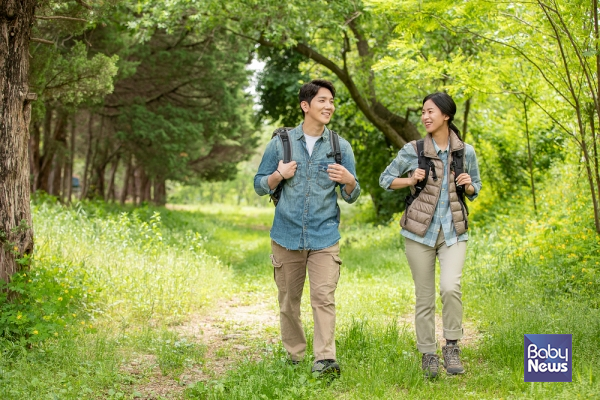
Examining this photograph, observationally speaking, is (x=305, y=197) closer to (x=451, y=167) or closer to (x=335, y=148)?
(x=335, y=148)

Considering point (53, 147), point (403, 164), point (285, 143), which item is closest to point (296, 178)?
point (285, 143)

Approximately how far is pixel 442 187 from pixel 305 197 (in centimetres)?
111

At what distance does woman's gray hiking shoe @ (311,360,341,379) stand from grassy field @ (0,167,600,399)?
0.07 metres

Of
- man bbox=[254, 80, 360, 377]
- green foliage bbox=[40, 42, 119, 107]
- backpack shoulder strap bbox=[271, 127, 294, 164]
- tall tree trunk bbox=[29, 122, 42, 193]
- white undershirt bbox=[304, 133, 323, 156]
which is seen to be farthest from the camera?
tall tree trunk bbox=[29, 122, 42, 193]

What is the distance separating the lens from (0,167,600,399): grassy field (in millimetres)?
4730

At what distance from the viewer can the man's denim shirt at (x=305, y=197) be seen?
16.6ft

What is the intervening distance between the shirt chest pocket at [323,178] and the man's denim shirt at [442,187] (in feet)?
1.41

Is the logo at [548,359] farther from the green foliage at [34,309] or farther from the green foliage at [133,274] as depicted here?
the green foliage at [133,274]

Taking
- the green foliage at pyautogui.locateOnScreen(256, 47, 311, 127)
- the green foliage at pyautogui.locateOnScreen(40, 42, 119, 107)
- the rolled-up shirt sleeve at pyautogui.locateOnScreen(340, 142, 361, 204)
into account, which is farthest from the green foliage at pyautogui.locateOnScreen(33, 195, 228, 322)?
the green foliage at pyautogui.locateOnScreen(256, 47, 311, 127)

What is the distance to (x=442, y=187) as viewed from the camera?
5.18 m

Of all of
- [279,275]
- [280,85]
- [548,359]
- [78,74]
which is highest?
[280,85]

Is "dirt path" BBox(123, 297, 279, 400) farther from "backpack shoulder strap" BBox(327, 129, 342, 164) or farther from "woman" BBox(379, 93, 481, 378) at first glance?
"backpack shoulder strap" BBox(327, 129, 342, 164)

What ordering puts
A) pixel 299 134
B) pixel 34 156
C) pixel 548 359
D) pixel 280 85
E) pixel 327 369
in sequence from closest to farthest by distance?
1. pixel 548 359
2. pixel 327 369
3. pixel 299 134
4. pixel 34 156
5. pixel 280 85

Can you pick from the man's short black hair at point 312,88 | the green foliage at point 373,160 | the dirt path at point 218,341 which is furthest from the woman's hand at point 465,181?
the green foliage at point 373,160
